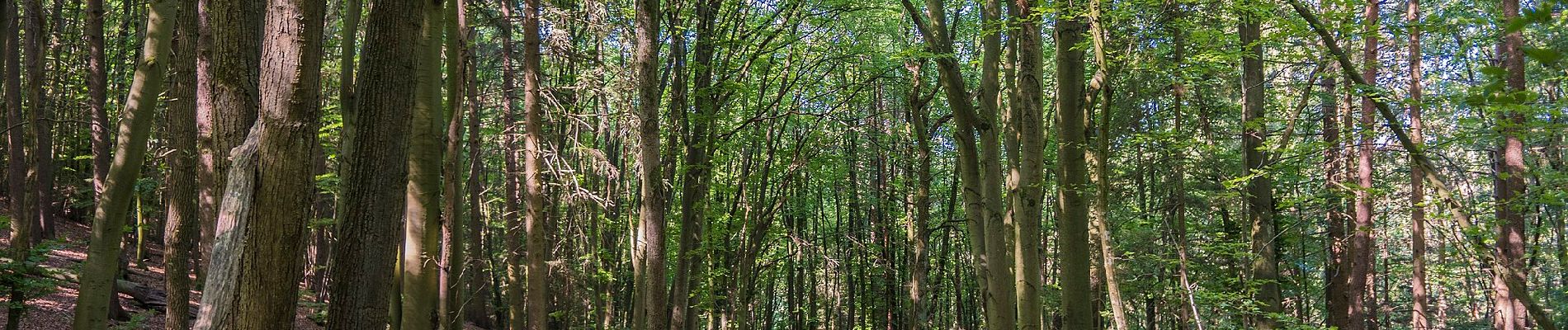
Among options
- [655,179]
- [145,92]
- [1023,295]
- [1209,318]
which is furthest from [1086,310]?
[1209,318]

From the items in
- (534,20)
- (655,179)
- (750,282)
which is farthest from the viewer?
(750,282)

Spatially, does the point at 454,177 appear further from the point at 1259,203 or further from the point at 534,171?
the point at 1259,203

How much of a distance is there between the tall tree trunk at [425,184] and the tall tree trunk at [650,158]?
1783 millimetres

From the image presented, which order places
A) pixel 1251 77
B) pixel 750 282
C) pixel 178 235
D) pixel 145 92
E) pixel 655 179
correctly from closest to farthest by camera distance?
pixel 145 92, pixel 178 235, pixel 655 179, pixel 1251 77, pixel 750 282

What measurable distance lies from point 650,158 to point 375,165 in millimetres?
2918

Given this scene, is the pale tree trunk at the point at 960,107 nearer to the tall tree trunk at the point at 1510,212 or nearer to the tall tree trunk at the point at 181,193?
the tall tree trunk at the point at 181,193

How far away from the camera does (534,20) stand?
9062 millimetres

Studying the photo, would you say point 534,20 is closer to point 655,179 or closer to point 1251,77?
point 655,179

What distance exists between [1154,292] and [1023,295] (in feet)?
32.6

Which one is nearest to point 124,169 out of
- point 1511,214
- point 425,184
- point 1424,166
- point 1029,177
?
point 425,184

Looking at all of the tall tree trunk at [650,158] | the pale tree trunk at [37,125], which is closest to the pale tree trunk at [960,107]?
the tall tree trunk at [650,158]

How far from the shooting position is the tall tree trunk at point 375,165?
5773mm

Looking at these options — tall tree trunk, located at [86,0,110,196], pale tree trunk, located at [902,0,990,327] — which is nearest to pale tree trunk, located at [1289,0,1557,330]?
pale tree trunk, located at [902,0,990,327]

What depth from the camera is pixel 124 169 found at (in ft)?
20.8
